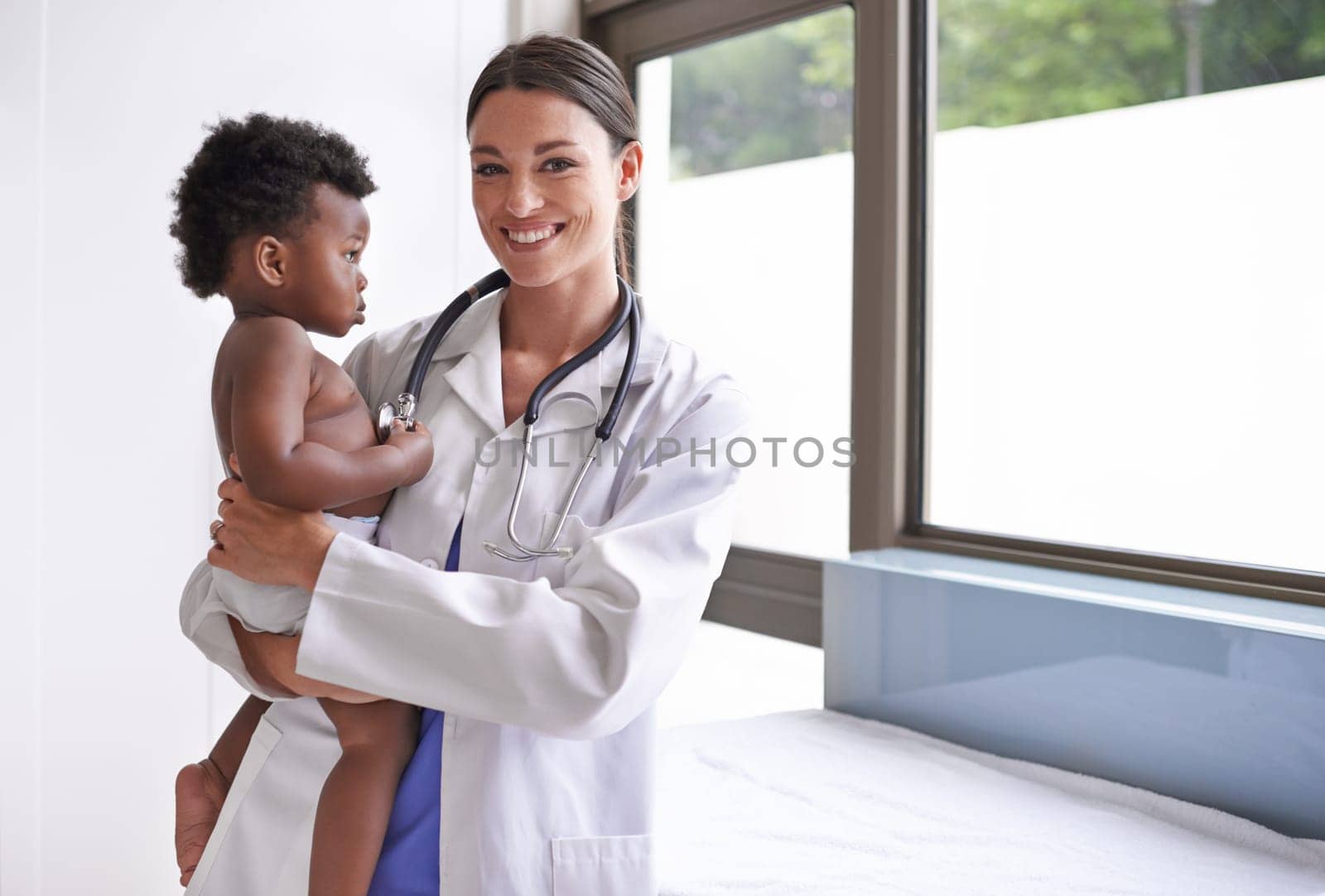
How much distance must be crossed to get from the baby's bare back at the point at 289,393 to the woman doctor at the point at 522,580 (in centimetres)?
7

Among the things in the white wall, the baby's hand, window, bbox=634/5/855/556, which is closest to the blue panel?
window, bbox=634/5/855/556

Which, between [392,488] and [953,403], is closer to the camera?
[392,488]

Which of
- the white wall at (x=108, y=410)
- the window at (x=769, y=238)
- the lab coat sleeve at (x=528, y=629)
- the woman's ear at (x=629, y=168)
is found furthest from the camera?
the window at (x=769, y=238)

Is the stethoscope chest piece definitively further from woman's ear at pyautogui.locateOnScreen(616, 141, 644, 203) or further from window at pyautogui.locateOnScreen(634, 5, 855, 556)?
window at pyautogui.locateOnScreen(634, 5, 855, 556)

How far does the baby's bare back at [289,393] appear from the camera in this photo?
1.17 metres

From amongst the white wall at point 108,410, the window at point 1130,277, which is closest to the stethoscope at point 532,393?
the window at point 1130,277

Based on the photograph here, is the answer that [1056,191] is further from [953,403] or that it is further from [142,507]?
[142,507]

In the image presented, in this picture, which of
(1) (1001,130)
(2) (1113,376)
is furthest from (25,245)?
(2) (1113,376)

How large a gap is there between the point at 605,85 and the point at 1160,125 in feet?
3.52

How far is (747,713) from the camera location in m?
2.44

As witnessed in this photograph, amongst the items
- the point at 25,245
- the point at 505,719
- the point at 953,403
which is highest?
the point at 25,245

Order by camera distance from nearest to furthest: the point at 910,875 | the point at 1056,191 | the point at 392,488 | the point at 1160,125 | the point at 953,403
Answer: the point at 392,488 < the point at 910,875 < the point at 1160,125 < the point at 1056,191 < the point at 953,403

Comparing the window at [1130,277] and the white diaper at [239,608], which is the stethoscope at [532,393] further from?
the window at [1130,277]

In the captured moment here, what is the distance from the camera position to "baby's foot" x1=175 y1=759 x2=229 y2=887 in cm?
138
